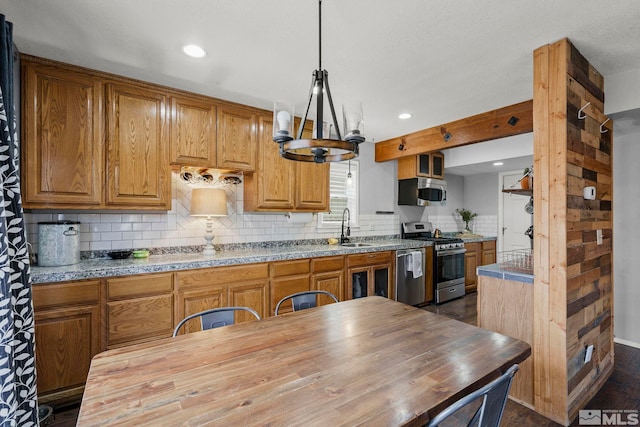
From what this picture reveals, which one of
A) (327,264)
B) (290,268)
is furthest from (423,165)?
(290,268)

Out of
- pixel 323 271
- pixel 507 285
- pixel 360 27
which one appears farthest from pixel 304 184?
pixel 507 285

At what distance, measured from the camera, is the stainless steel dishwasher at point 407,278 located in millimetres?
4066

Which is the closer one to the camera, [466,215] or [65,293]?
[65,293]

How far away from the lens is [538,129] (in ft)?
6.88

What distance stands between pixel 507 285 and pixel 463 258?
2.78 m

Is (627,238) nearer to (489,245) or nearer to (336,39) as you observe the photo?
(489,245)

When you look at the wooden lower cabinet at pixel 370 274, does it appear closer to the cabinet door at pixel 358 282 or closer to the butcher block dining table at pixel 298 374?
the cabinet door at pixel 358 282

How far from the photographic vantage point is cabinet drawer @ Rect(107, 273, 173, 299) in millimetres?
2314

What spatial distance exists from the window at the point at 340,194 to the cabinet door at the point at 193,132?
1713mm

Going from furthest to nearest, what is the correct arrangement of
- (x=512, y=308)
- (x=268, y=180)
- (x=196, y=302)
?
(x=268, y=180) → (x=196, y=302) → (x=512, y=308)

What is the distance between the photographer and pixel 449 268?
4723 millimetres

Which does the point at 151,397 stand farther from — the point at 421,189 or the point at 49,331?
the point at 421,189

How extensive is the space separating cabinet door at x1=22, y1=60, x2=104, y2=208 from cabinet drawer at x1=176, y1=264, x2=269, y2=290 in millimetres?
903

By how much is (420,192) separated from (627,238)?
2.36 meters
